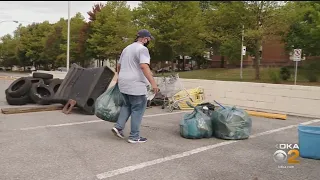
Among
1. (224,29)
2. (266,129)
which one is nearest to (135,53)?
(266,129)

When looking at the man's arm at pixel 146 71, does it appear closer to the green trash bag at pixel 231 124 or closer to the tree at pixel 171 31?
the green trash bag at pixel 231 124

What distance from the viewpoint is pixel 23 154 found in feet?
16.0

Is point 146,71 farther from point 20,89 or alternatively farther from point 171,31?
point 171,31

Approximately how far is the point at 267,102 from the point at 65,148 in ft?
22.7

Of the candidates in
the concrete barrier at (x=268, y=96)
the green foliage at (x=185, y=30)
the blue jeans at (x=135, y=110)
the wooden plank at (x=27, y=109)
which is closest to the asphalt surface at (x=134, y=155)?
the blue jeans at (x=135, y=110)

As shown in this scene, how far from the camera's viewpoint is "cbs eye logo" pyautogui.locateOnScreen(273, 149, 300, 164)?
480cm

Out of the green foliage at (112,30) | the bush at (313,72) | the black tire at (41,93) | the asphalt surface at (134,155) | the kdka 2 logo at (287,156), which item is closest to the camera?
the asphalt surface at (134,155)

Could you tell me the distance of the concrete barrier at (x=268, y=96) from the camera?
376 inches

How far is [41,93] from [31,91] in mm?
Answer: 376

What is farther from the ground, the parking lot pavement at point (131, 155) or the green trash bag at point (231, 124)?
the green trash bag at point (231, 124)

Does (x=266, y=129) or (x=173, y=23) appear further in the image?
(x=173, y=23)

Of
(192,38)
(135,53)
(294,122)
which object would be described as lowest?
(294,122)

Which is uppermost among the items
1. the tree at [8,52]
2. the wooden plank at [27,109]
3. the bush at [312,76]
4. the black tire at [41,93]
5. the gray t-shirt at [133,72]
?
the tree at [8,52]

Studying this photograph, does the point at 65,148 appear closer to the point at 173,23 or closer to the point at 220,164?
the point at 220,164
